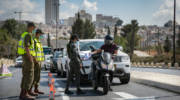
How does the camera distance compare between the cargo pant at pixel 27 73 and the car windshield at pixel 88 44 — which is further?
the car windshield at pixel 88 44

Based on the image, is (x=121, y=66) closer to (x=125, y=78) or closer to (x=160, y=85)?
(x=125, y=78)

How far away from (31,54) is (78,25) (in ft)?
312

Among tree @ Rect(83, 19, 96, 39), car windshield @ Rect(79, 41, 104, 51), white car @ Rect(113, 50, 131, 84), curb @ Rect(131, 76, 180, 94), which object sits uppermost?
tree @ Rect(83, 19, 96, 39)

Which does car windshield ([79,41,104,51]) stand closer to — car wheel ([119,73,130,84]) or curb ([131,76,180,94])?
car wheel ([119,73,130,84])

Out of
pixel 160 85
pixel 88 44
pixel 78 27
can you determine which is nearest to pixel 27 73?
pixel 160 85

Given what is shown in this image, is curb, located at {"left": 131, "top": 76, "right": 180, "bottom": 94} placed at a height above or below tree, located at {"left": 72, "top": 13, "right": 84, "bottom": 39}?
below

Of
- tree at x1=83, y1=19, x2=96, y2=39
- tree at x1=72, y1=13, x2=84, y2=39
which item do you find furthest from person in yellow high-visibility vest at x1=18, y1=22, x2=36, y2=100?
tree at x1=83, y1=19, x2=96, y2=39

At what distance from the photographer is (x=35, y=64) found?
9.55 metres

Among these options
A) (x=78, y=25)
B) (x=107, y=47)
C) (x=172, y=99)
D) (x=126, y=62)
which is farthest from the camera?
(x=78, y=25)

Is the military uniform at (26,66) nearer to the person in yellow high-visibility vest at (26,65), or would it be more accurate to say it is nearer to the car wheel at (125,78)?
the person in yellow high-visibility vest at (26,65)

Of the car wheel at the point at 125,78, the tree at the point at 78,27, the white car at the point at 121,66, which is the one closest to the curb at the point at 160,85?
the car wheel at the point at 125,78

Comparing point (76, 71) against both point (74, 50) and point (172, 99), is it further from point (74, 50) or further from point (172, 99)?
point (172, 99)

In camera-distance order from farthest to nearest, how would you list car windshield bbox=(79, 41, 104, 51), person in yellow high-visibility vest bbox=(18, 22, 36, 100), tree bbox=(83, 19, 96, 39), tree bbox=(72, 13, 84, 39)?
tree bbox=(83, 19, 96, 39), tree bbox=(72, 13, 84, 39), car windshield bbox=(79, 41, 104, 51), person in yellow high-visibility vest bbox=(18, 22, 36, 100)

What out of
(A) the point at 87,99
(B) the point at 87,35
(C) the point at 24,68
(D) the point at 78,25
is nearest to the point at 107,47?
(A) the point at 87,99
